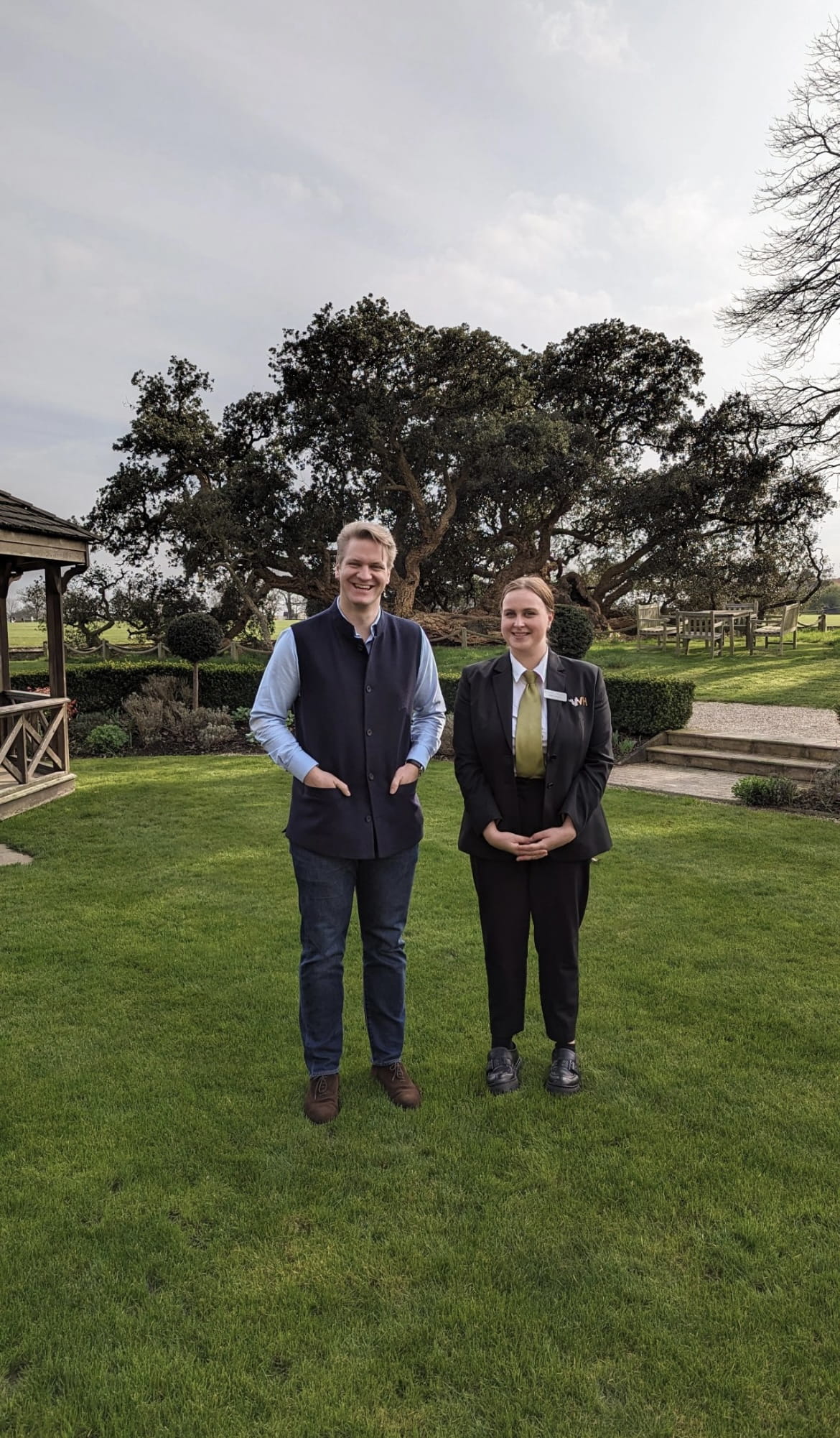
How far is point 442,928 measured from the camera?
4.65 meters

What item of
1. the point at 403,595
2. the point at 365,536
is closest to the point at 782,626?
the point at 403,595

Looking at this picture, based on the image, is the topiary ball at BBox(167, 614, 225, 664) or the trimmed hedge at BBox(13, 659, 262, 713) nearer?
the topiary ball at BBox(167, 614, 225, 664)

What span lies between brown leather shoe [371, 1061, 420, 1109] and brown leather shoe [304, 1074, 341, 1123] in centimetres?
19

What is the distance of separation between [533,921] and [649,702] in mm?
8239

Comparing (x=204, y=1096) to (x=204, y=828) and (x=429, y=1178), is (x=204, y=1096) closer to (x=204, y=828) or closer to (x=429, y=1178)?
(x=429, y=1178)

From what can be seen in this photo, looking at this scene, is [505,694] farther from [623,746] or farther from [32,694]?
[32,694]

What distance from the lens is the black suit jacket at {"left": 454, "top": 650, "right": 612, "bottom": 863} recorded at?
2768 millimetres

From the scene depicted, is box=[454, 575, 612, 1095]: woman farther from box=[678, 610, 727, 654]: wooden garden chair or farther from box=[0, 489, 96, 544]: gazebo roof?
box=[678, 610, 727, 654]: wooden garden chair

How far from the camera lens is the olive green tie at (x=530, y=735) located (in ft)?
9.17

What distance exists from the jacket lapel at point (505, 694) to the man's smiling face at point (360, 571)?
1.81 feet

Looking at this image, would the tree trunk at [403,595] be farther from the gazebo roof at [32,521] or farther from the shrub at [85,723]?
the gazebo roof at [32,521]

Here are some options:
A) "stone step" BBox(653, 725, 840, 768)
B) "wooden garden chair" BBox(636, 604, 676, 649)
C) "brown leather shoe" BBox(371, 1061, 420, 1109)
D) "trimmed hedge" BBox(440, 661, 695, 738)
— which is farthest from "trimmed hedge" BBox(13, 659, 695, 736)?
"brown leather shoe" BBox(371, 1061, 420, 1109)

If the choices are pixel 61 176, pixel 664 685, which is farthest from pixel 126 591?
pixel 664 685

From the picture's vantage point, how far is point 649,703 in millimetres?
10523
